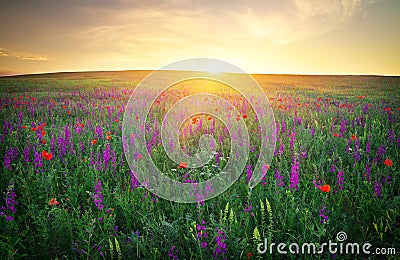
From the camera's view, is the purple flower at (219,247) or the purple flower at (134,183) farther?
the purple flower at (134,183)

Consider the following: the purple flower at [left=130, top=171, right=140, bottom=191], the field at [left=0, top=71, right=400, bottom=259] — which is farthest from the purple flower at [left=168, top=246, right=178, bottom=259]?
the purple flower at [left=130, top=171, right=140, bottom=191]

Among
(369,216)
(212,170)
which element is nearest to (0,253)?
(212,170)

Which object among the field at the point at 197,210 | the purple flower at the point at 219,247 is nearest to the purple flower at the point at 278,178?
the field at the point at 197,210

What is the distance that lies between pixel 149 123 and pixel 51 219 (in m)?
3.34

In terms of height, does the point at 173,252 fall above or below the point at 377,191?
below

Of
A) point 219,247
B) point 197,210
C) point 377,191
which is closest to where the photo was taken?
point 219,247

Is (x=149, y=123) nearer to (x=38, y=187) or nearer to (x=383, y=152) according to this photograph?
(x=38, y=187)

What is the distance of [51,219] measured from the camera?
2.64m

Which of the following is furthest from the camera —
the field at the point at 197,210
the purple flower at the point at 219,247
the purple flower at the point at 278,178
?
the purple flower at the point at 278,178

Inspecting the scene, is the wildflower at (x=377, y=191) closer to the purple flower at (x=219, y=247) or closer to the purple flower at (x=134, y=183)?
the purple flower at (x=219, y=247)

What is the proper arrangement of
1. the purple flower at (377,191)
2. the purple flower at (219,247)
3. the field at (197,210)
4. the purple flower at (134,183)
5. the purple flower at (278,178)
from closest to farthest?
the purple flower at (219,247)
the field at (197,210)
the purple flower at (377,191)
the purple flower at (278,178)
the purple flower at (134,183)

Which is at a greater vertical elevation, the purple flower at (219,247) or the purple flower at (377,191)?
→ the purple flower at (377,191)

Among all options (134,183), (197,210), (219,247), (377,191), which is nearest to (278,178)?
(377,191)

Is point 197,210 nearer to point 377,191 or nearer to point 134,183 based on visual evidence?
point 134,183
